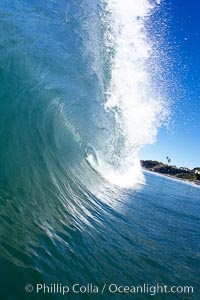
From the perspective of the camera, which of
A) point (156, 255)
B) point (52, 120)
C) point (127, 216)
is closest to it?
point (156, 255)

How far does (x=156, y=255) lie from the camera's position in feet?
25.0

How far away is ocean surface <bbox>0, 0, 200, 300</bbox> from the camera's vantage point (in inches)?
199

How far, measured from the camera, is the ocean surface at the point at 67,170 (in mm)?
5051

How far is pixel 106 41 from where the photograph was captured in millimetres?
18859

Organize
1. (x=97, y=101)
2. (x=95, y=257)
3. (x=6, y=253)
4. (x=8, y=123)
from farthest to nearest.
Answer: (x=97, y=101)
(x=8, y=123)
(x=95, y=257)
(x=6, y=253)

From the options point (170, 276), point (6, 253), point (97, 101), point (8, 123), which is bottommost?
point (170, 276)

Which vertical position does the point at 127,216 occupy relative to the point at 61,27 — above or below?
below

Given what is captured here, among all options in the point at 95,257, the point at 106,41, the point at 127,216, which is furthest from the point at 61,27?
the point at 95,257

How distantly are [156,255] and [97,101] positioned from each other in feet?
47.5

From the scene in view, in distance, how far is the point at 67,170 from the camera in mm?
13461

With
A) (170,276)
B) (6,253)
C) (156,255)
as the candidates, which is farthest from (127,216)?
(6,253)

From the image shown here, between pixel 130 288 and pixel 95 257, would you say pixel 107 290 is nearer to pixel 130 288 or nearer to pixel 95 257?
pixel 130 288

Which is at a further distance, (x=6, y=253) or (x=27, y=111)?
(x=27, y=111)

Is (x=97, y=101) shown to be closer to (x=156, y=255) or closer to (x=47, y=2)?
(x=47, y=2)
